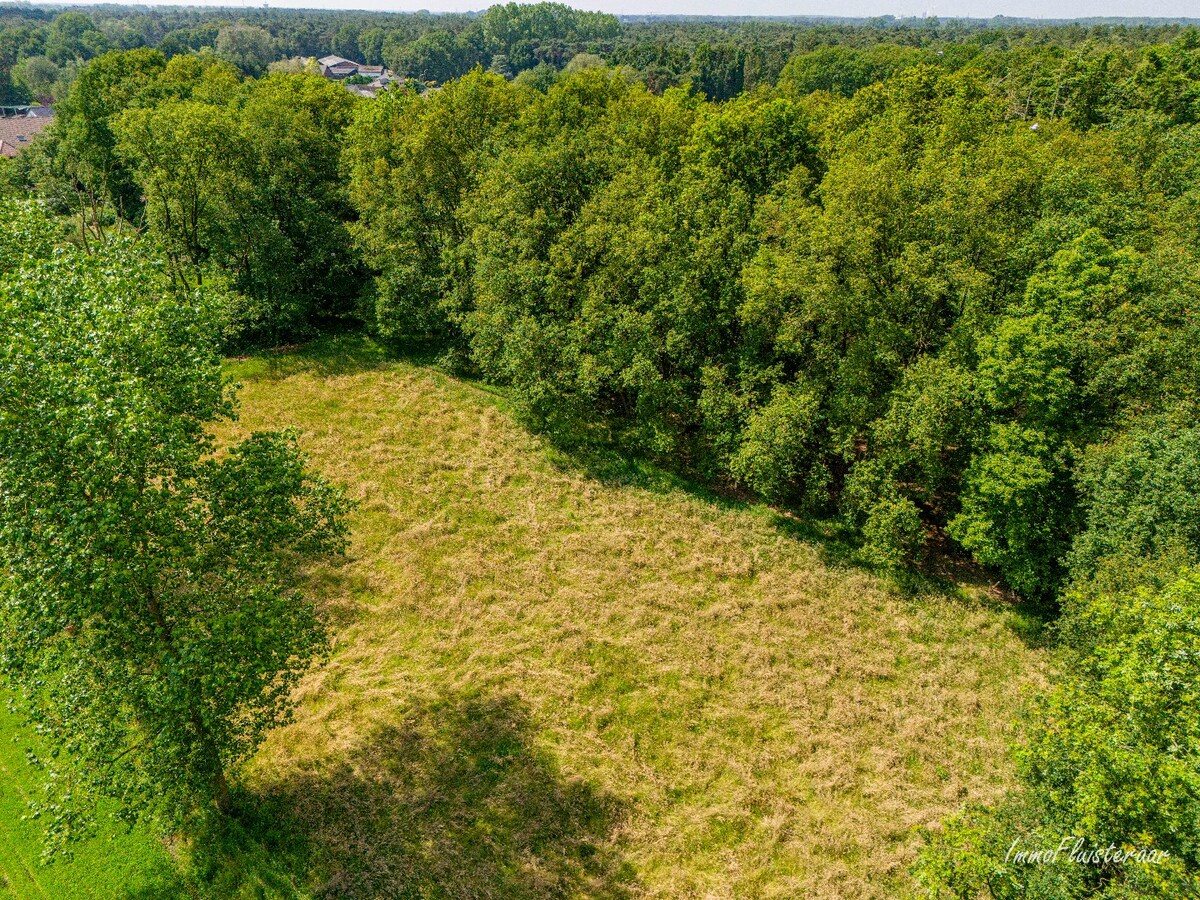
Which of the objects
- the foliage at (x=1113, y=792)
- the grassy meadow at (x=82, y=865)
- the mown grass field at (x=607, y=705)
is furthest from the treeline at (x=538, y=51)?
A: the grassy meadow at (x=82, y=865)

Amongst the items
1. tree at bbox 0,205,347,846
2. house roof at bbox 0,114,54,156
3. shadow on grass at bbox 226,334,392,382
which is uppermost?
house roof at bbox 0,114,54,156

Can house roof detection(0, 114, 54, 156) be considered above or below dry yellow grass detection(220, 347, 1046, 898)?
above

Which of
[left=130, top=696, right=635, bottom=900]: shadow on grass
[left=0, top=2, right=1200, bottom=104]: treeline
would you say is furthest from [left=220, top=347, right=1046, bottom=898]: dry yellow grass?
[left=0, top=2, right=1200, bottom=104]: treeline

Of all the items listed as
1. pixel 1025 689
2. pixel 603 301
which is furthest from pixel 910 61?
pixel 1025 689

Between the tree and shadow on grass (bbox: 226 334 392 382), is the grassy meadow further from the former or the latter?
shadow on grass (bbox: 226 334 392 382)

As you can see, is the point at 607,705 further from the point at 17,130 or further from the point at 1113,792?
the point at 17,130

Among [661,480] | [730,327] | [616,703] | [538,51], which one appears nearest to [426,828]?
[616,703]
